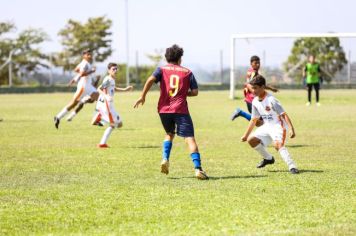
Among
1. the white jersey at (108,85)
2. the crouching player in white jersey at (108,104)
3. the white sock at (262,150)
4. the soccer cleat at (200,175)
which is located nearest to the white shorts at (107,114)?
the crouching player in white jersey at (108,104)

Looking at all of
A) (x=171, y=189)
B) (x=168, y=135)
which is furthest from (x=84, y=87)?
(x=171, y=189)

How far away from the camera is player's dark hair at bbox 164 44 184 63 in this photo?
11.0 metres

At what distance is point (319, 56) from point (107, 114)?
1801 inches

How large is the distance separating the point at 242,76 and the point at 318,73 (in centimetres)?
903

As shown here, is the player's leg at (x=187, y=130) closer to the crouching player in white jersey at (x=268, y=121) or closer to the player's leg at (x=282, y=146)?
the crouching player in white jersey at (x=268, y=121)

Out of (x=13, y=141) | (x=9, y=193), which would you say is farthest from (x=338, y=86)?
(x=9, y=193)

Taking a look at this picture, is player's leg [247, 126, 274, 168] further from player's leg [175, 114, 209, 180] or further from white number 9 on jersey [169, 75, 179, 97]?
white number 9 on jersey [169, 75, 179, 97]

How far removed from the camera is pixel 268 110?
11656 millimetres

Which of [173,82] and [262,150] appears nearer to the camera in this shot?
[173,82]

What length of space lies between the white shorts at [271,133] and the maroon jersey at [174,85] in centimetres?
125

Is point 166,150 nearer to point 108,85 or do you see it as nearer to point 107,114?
point 107,114

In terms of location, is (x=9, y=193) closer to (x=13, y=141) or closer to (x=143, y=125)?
(x=13, y=141)

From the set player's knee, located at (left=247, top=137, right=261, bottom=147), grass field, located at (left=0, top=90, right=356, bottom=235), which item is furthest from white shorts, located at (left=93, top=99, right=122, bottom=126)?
player's knee, located at (left=247, top=137, right=261, bottom=147)

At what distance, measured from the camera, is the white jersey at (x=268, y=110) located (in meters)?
11.6
